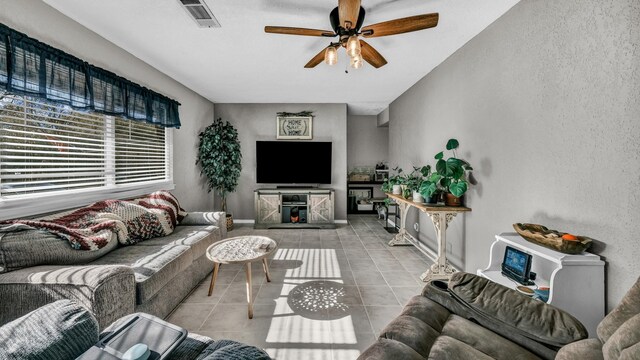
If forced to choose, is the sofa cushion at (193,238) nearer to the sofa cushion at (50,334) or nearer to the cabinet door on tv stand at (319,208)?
the sofa cushion at (50,334)

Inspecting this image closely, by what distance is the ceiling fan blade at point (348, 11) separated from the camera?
5.20 feet

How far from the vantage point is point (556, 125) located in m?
1.70

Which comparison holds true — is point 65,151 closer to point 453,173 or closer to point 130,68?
point 130,68

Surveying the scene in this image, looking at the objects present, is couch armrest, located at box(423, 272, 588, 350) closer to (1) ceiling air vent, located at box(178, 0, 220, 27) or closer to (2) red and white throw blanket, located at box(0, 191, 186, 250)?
(2) red and white throw blanket, located at box(0, 191, 186, 250)

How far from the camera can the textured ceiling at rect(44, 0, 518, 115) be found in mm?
2076

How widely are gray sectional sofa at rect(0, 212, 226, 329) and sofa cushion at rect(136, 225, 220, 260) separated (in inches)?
0.8

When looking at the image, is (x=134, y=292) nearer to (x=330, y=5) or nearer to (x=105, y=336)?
(x=105, y=336)

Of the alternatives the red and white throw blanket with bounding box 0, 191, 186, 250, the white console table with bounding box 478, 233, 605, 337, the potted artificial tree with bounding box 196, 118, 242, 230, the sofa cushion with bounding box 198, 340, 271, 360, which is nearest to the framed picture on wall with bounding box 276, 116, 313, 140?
the potted artificial tree with bounding box 196, 118, 242, 230

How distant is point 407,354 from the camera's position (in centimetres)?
95

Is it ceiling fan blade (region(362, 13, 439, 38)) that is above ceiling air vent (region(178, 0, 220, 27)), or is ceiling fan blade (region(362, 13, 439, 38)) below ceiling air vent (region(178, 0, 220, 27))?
below

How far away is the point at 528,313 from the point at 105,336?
64.3 inches

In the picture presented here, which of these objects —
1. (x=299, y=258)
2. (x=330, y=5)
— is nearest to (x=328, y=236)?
(x=299, y=258)

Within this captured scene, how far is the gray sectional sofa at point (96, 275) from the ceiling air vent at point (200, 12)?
191 cm

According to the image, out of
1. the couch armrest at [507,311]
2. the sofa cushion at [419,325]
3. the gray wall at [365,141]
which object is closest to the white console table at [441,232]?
the couch armrest at [507,311]
